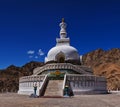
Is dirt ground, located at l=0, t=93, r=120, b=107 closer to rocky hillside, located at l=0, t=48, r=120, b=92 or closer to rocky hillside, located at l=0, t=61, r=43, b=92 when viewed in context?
rocky hillside, located at l=0, t=48, r=120, b=92

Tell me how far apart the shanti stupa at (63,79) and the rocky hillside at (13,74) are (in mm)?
53531

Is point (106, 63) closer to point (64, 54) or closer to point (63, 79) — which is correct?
point (64, 54)

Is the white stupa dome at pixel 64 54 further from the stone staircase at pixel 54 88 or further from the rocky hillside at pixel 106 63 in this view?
the rocky hillside at pixel 106 63

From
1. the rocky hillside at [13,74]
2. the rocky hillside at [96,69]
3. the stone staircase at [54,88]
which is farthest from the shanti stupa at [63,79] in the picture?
the rocky hillside at [13,74]

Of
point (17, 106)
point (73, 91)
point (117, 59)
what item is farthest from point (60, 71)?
point (117, 59)

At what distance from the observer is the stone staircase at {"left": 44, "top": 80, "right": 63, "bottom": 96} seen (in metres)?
32.1

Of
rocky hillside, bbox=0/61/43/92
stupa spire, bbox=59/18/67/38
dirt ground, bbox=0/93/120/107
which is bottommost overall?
dirt ground, bbox=0/93/120/107

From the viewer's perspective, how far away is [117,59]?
143m

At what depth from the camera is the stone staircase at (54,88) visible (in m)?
32.1

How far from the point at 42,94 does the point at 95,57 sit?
12636 cm

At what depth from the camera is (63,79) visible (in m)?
37.6

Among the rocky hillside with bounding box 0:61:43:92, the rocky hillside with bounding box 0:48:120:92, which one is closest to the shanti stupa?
the rocky hillside with bounding box 0:48:120:92

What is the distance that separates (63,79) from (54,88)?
4016 mm

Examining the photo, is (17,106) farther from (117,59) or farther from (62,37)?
(117,59)
